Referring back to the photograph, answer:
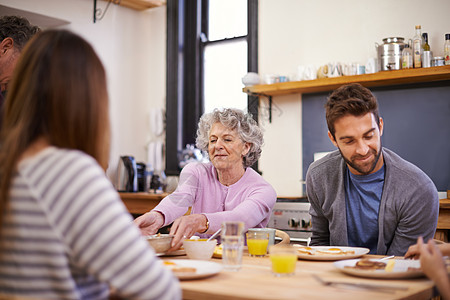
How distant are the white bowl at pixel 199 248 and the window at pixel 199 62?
10.6 feet

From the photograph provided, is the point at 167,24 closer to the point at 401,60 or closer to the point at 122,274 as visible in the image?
the point at 401,60

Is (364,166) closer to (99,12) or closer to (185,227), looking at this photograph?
(185,227)

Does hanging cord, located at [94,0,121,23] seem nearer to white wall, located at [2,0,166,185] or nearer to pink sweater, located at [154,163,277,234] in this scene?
white wall, located at [2,0,166,185]

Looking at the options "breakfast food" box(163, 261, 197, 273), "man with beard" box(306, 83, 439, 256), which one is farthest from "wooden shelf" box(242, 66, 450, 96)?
"breakfast food" box(163, 261, 197, 273)

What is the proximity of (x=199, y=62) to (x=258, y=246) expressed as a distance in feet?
12.1

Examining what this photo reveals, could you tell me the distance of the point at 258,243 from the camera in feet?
5.57

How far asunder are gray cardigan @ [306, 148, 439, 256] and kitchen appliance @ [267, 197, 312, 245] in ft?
4.66

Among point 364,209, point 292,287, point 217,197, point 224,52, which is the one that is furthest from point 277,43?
point 292,287

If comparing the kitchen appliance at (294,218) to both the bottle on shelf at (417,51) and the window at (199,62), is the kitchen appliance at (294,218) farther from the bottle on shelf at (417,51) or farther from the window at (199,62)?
the window at (199,62)

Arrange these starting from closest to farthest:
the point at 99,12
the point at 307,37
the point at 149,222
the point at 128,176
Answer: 1. the point at 149,222
2. the point at 307,37
3. the point at 128,176
4. the point at 99,12

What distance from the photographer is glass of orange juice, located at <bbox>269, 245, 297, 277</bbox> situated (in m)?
1.33

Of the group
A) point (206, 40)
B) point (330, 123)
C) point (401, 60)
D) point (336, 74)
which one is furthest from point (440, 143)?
point (206, 40)

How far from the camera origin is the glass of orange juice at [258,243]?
170 cm

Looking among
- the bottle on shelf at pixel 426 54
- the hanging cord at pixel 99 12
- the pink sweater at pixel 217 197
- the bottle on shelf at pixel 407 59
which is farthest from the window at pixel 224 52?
the pink sweater at pixel 217 197
